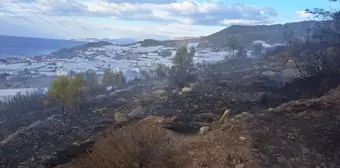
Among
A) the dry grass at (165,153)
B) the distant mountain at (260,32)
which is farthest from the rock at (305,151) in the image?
the distant mountain at (260,32)

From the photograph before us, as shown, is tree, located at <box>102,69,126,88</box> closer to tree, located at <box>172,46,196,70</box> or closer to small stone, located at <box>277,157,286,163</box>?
tree, located at <box>172,46,196,70</box>

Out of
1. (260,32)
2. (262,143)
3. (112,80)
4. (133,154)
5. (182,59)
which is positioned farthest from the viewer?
(260,32)

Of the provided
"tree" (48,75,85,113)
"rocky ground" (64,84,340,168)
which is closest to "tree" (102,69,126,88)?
"tree" (48,75,85,113)

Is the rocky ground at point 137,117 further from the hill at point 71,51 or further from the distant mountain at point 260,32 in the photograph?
the hill at point 71,51

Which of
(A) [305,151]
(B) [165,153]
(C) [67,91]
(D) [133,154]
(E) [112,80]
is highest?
(D) [133,154]

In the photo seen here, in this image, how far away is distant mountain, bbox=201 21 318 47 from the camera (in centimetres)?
10969

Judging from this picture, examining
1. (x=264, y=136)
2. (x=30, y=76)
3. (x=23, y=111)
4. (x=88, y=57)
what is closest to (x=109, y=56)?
(x=88, y=57)

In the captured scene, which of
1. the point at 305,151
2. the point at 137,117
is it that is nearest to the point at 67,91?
the point at 137,117

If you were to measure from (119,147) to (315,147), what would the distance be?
181 inches

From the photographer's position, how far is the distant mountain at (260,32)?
10969 cm

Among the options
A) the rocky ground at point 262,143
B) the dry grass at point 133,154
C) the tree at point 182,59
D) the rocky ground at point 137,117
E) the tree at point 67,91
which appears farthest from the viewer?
the tree at point 182,59

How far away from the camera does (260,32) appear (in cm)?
12131

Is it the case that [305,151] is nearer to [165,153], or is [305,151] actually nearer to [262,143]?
[262,143]

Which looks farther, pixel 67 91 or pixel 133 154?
pixel 67 91
